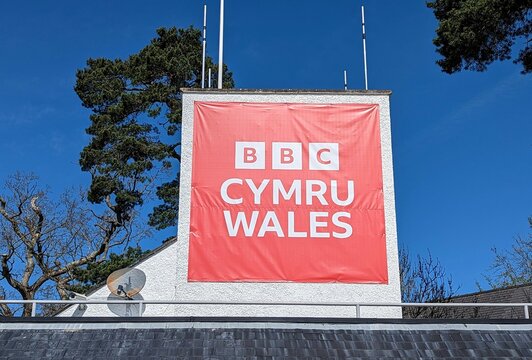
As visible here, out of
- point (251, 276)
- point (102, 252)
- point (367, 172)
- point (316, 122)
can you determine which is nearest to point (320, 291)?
point (251, 276)

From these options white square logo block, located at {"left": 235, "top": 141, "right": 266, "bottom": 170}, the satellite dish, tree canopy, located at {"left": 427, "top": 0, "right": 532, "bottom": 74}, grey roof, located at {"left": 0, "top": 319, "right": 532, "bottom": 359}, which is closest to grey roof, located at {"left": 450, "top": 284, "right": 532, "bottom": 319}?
tree canopy, located at {"left": 427, "top": 0, "right": 532, "bottom": 74}

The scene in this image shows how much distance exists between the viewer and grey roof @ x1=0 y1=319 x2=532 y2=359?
10125mm

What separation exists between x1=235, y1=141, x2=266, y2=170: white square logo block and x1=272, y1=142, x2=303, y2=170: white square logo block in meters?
0.25

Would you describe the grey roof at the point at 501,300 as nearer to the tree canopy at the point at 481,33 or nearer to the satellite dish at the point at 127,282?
the tree canopy at the point at 481,33

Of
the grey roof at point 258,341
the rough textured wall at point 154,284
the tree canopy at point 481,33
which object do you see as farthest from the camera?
the tree canopy at point 481,33

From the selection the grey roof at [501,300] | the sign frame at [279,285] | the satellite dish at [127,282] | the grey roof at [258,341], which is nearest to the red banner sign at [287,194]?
the sign frame at [279,285]

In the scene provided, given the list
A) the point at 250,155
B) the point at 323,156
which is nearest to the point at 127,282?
the point at 250,155

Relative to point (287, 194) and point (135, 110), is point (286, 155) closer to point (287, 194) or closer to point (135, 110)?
point (287, 194)

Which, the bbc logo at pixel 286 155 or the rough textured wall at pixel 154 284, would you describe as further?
the bbc logo at pixel 286 155

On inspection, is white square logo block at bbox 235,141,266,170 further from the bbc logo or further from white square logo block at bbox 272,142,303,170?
white square logo block at bbox 272,142,303,170

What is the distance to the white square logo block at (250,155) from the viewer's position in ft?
48.8

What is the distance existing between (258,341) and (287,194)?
192 inches

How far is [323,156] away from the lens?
1503 centimetres

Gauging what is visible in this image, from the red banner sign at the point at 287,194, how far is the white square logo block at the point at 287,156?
0.07 feet
